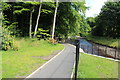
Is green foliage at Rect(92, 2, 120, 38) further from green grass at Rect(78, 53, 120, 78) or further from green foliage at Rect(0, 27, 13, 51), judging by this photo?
green grass at Rect(78, 53, 120, 78)

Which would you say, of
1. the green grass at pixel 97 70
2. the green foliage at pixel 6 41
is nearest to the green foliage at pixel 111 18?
the green foliage at pixel 6 41

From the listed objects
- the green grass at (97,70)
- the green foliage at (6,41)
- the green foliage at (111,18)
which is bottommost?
the green grass at (97,70)

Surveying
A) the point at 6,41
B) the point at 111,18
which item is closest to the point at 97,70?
the point at 6,41

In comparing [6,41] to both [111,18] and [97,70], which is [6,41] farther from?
[111,18]

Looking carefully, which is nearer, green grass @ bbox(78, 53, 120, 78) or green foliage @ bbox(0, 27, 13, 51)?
green grass @ bbox(78, 53, 120, 78)

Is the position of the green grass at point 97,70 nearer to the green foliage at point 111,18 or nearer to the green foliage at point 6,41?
the green foliage at point 6,41

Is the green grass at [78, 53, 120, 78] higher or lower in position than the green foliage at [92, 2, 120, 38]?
lower

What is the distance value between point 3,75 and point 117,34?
108ft

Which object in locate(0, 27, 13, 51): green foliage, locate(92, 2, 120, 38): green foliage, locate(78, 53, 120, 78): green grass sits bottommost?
locate(78, 53, 120, 78): green grass

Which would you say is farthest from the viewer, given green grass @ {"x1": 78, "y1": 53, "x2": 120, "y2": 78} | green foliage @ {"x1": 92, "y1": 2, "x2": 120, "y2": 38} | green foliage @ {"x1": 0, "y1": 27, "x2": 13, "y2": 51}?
green foliage @ {"x1": 92, "y1": 2, "x2": 120, "y2": 38}

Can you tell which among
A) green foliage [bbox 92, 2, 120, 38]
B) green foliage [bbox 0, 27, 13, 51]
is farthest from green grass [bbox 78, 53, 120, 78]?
Result: green foliage [bbox 92, 2, 120, 38]

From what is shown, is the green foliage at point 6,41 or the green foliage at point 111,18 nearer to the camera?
the green foliage at point 6,41

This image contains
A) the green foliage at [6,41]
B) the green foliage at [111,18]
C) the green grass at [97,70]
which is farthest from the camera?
the green foliage at [111,18]

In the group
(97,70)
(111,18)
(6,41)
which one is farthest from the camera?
(111,18)
